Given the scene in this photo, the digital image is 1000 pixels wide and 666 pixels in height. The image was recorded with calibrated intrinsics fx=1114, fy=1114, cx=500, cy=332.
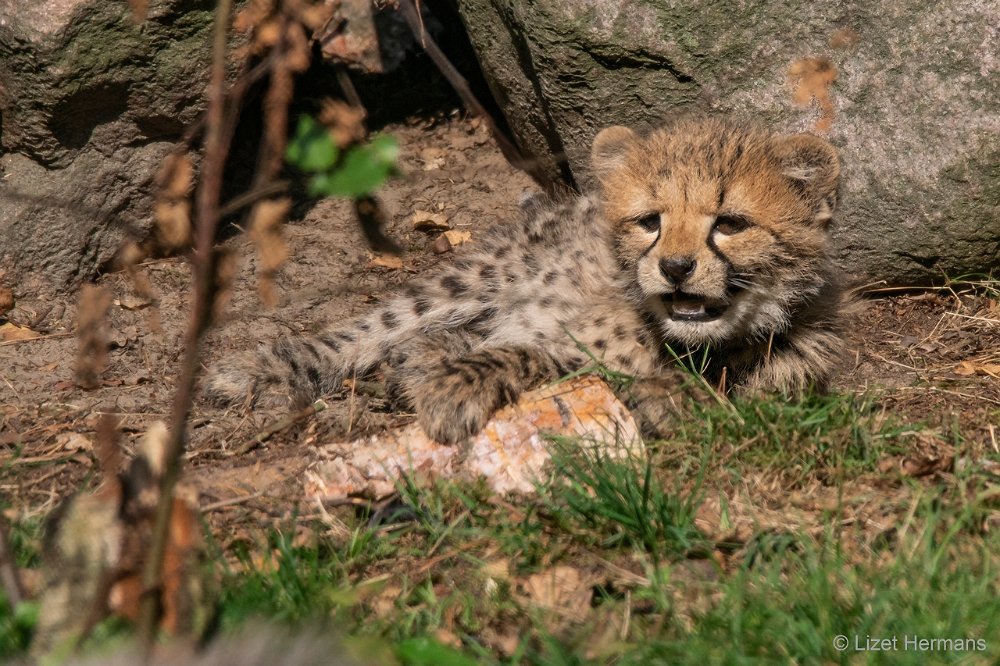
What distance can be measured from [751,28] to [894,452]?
1.89 meters

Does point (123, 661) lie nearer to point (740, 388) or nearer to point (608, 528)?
point (608, 528)

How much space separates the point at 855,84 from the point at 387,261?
227 centimetres

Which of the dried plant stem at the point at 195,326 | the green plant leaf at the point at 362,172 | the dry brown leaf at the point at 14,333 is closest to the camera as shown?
the green plant leaf at the point at 362,172

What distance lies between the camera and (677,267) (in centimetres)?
363

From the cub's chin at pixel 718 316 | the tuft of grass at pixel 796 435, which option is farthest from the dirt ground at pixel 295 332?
the cub's chin at pixel 718 316

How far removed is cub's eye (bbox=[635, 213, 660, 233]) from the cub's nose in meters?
0.28

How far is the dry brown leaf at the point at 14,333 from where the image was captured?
4.68m

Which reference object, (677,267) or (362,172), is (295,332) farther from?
(362,172)

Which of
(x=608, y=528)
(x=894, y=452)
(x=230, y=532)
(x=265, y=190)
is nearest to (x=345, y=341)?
(x=230, y=532)

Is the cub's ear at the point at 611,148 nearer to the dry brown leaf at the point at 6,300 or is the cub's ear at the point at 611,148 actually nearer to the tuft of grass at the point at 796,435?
the tuft of grass at the point at 796,435

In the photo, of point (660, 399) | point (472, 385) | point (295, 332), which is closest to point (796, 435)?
point (660, 399)

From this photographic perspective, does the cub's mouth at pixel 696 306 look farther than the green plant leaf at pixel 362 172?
Yes

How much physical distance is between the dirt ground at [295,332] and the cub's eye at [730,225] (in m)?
0.78

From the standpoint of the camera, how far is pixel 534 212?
5062 millimetres
